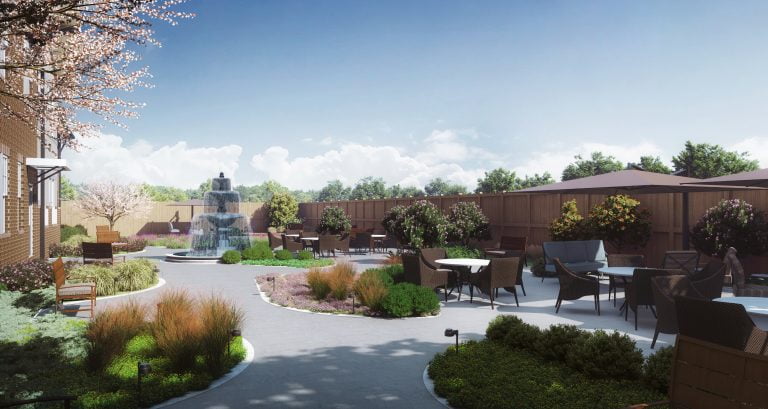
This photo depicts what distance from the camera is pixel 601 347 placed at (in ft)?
18.0

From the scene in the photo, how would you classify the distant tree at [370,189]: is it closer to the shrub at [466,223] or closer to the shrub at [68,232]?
the shrub at [68,232]

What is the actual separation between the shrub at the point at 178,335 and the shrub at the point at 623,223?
11.7 metres

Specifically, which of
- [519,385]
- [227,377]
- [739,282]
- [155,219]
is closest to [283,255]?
[227,377]

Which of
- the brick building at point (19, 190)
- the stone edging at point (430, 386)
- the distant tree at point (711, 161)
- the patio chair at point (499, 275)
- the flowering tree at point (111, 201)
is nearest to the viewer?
the stone edging at point (430, 386)

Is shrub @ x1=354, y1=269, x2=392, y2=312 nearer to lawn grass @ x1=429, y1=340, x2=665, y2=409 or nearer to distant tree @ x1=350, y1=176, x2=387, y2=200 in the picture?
lawn grass @ x1=429, y1=340, x2=665, y2=409

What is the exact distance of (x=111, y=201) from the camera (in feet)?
103

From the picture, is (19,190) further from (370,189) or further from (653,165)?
(370,189)

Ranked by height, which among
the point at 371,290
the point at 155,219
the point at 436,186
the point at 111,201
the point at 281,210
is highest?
the point at 436,186

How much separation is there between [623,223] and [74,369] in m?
13.0

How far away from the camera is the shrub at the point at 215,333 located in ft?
18.6

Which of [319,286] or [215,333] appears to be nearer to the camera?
[215,333]

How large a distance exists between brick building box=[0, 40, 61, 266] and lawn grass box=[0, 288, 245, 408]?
3.68 metres

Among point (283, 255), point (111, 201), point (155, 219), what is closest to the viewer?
point (283, 255)

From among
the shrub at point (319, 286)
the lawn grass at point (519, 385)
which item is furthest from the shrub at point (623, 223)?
the lawn grass at point (519, 385)
